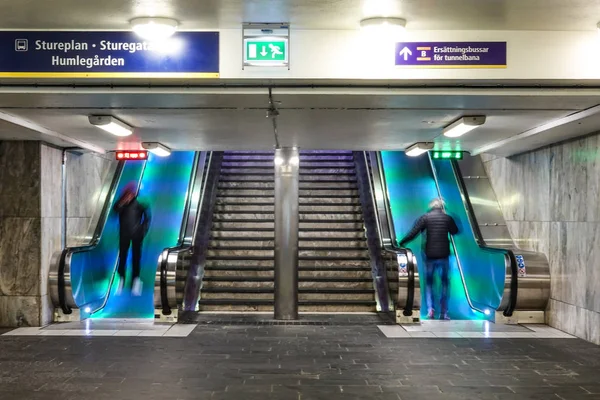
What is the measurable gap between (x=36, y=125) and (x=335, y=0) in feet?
15.3

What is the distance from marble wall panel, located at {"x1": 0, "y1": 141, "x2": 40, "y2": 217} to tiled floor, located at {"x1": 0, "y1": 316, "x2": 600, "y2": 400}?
178cm

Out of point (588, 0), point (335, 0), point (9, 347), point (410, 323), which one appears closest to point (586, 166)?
point (410, 323)

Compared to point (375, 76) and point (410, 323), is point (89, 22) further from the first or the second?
point (410, 323)

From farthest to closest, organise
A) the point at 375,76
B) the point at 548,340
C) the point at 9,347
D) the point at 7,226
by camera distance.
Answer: the point at 7,226
the point at 548,340
the point at 9,347
the point at 375,76

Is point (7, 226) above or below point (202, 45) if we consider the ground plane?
below

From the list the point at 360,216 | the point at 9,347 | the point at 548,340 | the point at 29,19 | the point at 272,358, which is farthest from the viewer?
the point at 360,216

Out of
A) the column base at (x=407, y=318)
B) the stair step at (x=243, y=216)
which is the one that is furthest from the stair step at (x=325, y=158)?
the column base at (x=407, y=318)

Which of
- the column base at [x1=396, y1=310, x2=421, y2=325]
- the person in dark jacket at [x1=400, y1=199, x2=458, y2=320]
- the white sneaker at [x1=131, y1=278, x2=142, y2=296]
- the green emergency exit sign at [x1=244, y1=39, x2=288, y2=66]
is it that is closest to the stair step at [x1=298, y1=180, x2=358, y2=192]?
the person in dark jacket at [x1=400, y1=199, x2=458, y2=320]

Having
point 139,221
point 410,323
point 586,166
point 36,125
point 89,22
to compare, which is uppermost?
point 89,22

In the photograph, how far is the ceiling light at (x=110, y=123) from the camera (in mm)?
6441

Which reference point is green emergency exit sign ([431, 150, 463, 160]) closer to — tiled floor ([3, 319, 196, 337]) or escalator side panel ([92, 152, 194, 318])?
tiled floor ([3, 319, 196, 337])

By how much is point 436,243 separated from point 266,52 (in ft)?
18.8

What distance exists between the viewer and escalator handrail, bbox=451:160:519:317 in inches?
343

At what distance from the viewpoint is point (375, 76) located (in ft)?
15.9
